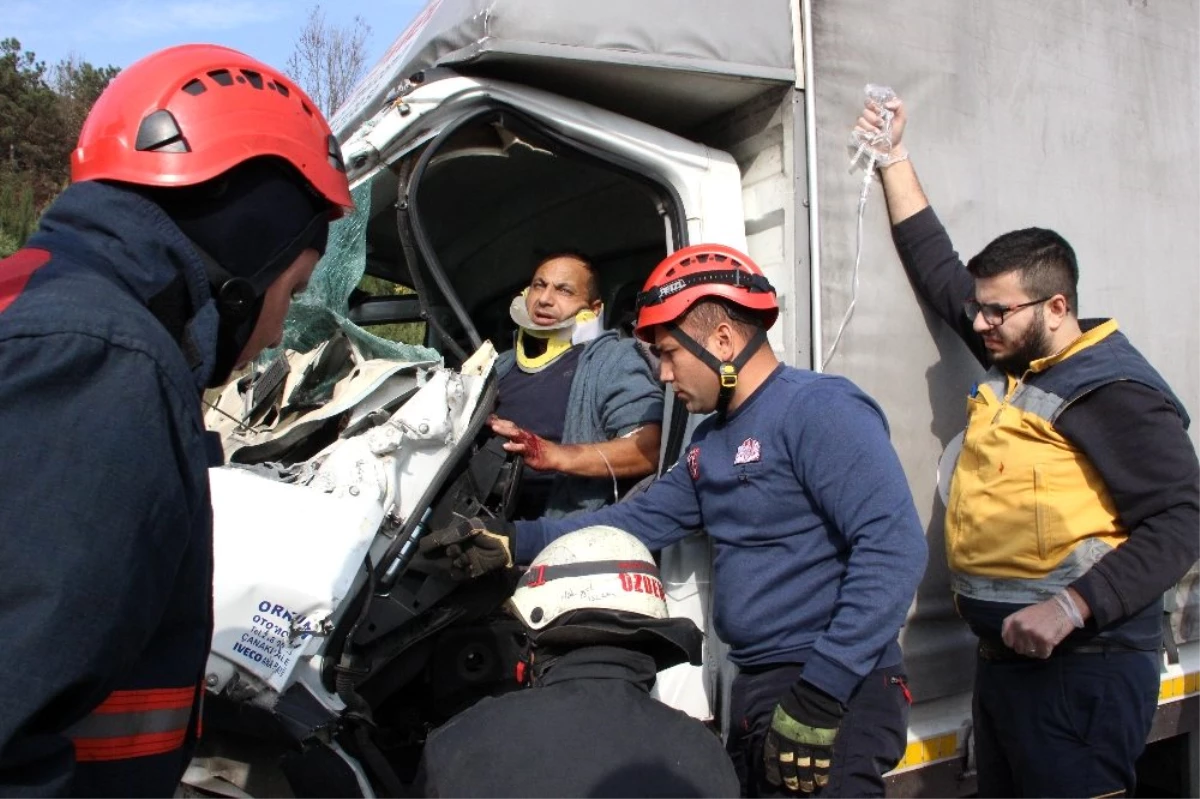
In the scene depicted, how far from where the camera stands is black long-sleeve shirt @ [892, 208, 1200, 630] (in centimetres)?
242

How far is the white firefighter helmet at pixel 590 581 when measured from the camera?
77.5 inches

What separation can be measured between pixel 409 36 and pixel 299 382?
3.84 ft

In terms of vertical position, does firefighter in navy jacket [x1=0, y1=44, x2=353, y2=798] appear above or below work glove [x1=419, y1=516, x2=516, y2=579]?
above

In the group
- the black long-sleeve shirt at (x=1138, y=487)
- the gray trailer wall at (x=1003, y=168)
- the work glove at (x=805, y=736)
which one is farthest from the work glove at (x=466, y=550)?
the black long-sleeve shirt at (x=1138, y=487)

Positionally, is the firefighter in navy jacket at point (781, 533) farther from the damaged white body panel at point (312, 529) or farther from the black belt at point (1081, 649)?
the black belt at point (1081, 649)

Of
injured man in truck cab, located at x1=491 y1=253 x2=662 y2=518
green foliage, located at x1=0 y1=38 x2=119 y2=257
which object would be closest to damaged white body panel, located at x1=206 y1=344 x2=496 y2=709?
injured man in truck cab, located at x1=491 y1=253 x2=662 y2=518

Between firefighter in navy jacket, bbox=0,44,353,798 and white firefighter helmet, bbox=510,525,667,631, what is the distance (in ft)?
2.50

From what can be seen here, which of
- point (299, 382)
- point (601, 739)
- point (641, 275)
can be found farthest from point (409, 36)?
point (601, 739)

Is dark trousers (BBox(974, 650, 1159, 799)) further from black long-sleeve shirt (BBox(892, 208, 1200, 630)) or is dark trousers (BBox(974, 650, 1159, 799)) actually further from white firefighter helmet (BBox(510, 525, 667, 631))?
white firefighter helmet (BBox(510, 525, 667, 631))

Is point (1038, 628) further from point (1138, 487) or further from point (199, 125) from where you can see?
point (199, 125)

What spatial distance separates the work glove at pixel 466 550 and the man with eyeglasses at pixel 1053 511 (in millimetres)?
1251

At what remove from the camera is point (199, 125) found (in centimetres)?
137

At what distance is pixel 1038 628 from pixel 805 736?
0.72 meters

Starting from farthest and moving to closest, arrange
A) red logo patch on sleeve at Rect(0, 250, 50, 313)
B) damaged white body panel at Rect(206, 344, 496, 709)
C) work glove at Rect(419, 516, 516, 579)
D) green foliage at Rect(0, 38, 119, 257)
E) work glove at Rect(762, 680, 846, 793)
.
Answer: green foliage at Rect(0, 38, 119, 257), work glove at Rect(419, 516, 516, 579), damaged white body panel at Rect(206, 344, 496, 709), work glove at Rect(762, 680, 846, 793), red logo patch on sleeve at Rect(0, 250, 50, 313)
